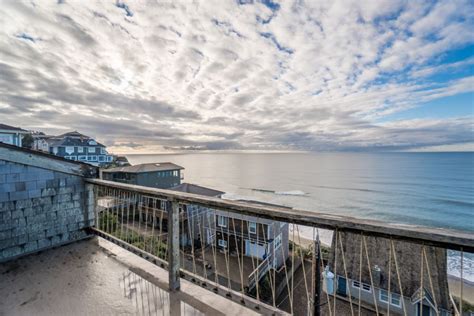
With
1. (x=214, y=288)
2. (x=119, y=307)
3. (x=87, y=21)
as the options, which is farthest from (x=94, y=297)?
(x=87, y=21)

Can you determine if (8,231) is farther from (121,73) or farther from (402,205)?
(402,205)

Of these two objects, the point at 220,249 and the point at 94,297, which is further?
the point at 220,249

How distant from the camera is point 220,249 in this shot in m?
12.2

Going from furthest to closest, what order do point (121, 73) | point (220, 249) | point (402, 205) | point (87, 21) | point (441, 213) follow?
point (402, 205), point (441, 213), point (220, 249), point (121, 73), point (87, 21)

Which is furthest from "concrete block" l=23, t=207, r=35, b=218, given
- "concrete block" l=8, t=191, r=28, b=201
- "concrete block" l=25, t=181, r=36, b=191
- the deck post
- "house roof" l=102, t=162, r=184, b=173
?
"house roof" l=102, t=162, r=184, b=173

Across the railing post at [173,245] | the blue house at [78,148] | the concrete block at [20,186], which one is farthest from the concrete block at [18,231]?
the blue house at [78,148]

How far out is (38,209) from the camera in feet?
8.97

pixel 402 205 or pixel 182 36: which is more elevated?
pixel 182 36

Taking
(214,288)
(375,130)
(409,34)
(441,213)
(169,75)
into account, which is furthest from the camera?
(375,130)

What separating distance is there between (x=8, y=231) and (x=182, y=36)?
5.17 m

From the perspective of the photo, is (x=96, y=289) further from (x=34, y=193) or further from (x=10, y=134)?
(x=10, y=134)

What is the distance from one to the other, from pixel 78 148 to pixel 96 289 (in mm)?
33325

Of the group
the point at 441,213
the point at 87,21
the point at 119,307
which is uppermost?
the point at 87,21

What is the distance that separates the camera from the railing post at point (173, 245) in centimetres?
176
